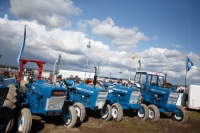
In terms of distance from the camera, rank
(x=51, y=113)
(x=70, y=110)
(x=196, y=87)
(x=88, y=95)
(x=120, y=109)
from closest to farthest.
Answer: (x=51, y=113)
(x=70, y=110)
(x=88, y=95)
(x=120, y=109)
(x=196, y=87)

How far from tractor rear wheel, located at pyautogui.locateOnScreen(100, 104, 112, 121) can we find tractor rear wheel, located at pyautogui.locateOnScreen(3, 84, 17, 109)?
3956mm

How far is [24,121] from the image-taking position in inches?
189

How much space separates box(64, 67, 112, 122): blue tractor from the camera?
23.3 ft

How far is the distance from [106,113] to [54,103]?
3226mm

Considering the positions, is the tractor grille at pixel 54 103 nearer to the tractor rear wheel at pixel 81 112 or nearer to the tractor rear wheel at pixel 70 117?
the tractor rear wheel at pixel 70 117

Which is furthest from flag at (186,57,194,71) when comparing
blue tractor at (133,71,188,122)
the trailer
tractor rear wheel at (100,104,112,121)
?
tractor rear wheel at (100,104,112,121)

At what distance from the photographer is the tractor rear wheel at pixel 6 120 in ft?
15.7

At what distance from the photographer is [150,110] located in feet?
31.6

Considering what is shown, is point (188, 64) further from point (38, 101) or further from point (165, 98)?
point (38, 101)

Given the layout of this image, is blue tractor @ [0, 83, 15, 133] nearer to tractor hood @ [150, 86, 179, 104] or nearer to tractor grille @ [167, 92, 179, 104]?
tractor hood @ [150, 86, 179, 104]

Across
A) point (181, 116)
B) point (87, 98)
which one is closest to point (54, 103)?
point (87, 98)

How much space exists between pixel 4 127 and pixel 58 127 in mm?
1741

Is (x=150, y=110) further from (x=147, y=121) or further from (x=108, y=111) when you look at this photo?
(x=108, y=111)

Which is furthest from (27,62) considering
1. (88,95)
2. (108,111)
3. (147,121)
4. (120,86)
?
(147,121)
